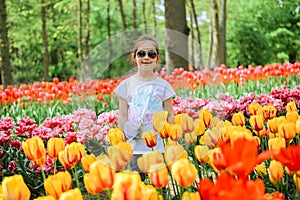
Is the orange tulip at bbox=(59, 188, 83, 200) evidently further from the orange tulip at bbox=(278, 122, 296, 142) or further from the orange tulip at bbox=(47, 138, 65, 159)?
the orange tulip at bbox=(278, 122, 296, 142)

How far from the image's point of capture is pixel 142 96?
9.23 ft

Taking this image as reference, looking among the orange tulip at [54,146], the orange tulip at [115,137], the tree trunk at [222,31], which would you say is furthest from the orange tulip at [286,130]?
the tree trunk at [222,31]

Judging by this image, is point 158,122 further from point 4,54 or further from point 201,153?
point 4,54

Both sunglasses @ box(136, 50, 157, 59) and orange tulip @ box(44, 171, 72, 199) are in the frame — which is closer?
orange tulip @ box(44, 171, 72, 199)

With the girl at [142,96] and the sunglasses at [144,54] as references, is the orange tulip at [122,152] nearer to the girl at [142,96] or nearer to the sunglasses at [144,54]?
the girl at [142,96]

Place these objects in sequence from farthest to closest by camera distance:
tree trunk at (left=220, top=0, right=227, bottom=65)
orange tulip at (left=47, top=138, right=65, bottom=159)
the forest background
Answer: the forest background
tree trunk at (left=220, top=0, right=227, bottom=65)
orange tulip at (left=47, top=138, right=65, bottom=159)

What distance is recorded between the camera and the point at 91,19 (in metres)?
24.7

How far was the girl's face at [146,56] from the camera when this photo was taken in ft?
8.82

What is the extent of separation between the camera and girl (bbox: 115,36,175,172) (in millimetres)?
2689

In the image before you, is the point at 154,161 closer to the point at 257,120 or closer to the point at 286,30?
the point at 257,120

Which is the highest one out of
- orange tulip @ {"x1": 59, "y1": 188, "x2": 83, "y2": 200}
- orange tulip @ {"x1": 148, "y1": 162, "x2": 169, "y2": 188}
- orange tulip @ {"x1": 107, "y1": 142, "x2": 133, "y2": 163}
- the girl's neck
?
the girl's neck

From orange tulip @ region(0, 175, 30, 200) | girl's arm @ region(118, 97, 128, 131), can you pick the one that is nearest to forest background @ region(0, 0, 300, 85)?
girl's arm @ region(118, 97, 128, 131)

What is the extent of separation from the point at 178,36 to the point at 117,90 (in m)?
0.48

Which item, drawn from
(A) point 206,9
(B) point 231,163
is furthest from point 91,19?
(B) point 231,163
